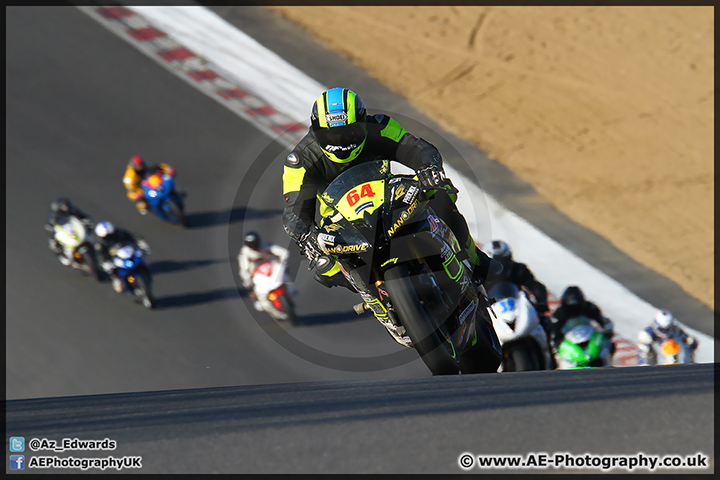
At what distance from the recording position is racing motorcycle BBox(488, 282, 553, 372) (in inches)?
273

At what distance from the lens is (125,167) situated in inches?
583

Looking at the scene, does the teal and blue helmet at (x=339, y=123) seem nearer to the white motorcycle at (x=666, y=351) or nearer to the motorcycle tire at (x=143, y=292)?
the white motorcycle at (x=666, y=351)

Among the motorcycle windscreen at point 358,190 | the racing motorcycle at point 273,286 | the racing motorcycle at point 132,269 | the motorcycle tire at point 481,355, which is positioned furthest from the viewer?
the racing motorcycle at point 132,269

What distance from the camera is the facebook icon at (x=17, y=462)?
4034 mm

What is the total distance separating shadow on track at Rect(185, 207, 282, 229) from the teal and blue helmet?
25.3ft

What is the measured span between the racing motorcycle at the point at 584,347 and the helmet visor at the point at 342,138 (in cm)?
A: 312

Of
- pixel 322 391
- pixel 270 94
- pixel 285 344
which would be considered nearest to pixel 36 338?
pixel 285 344

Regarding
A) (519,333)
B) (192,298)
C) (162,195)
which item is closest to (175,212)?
(162,195)

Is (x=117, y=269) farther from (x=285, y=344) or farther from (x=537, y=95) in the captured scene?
(x=537, y=95)

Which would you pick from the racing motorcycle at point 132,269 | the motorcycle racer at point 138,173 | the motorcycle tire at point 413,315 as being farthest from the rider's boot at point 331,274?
the motorcycle racer at point 138,173

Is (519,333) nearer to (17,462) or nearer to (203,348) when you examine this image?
(17,462)

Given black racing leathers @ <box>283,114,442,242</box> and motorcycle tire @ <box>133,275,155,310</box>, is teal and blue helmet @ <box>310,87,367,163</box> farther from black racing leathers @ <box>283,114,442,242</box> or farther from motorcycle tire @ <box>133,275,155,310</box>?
motorcycle tire @ <box>133,275,155,310</box>

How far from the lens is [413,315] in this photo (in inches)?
209

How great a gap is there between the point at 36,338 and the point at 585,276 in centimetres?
845
